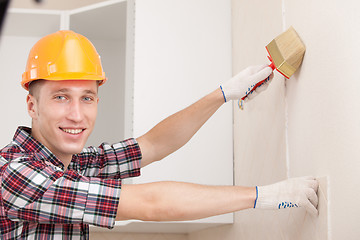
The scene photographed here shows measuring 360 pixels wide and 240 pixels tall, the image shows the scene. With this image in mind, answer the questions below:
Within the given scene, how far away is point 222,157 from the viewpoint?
1.65 metres

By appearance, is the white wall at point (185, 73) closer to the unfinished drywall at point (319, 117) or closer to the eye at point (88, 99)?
the unfinished drywall at point (319, 117)

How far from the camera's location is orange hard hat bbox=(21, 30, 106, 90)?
1.00 m

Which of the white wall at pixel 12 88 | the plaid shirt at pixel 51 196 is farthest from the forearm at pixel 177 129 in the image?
the white wall at pixel 12 88

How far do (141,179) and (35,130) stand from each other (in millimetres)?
611

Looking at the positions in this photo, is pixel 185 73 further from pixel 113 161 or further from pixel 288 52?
pixel 288 52

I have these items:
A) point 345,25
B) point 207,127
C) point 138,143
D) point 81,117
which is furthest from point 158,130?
point 345,25

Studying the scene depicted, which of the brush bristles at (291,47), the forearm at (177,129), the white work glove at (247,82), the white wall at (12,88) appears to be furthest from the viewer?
the white wall at (12,88)

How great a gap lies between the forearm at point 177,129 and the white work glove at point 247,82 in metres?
0.04

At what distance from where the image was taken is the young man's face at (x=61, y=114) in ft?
3.30

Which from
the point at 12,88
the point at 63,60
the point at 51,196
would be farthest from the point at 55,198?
the point at 12,88

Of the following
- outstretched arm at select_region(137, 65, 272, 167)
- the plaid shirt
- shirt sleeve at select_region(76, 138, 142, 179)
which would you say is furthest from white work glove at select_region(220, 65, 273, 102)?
the plaid shirt

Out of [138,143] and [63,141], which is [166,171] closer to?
[138,143]

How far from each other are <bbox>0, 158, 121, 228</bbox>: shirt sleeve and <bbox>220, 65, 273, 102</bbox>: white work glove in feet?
1.49

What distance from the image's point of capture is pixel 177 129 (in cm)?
125
